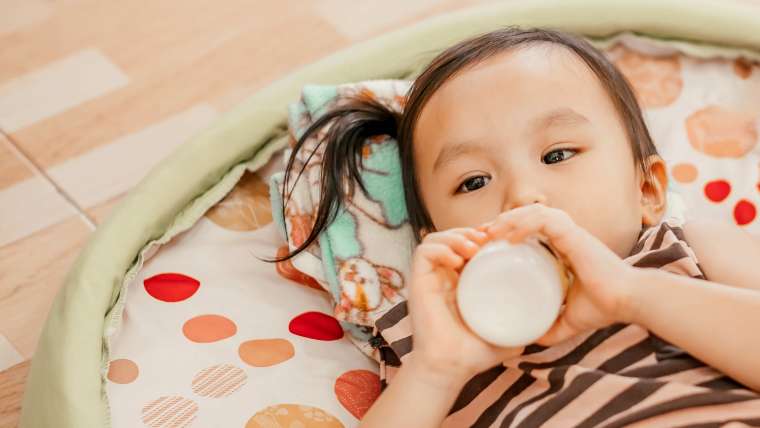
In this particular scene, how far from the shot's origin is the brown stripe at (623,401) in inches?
38.5

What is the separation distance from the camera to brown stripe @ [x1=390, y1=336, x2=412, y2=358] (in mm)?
1119

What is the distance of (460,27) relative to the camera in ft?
4.88

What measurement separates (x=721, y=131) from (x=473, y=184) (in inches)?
20.3

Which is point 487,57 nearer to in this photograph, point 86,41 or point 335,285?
point 335,285

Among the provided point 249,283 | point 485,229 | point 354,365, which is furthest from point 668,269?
point 249,283

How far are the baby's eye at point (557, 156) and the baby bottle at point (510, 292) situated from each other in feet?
0.65

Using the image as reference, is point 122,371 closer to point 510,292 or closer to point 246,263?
point 246,263

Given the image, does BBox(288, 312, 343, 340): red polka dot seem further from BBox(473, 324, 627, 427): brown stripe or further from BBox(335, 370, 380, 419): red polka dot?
BBox(473, 324, 627, 427): brown stripe

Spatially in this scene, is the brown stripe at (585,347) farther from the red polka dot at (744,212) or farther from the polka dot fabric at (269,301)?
the red polka dot at (744,212)

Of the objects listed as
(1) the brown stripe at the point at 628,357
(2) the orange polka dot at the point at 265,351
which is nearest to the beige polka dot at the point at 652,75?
(1) the brown stripe at the point at 628,357

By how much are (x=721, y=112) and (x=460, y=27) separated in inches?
16.0

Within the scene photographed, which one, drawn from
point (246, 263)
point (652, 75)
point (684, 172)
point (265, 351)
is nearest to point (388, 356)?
point (265, 351)

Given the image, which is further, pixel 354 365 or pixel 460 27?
pixel 460 27

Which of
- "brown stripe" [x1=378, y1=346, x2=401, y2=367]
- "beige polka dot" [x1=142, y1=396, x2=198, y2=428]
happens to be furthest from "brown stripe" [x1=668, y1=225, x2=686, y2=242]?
"beige polka dot" [x1=142, y1=396, x2=198, y2=428]
